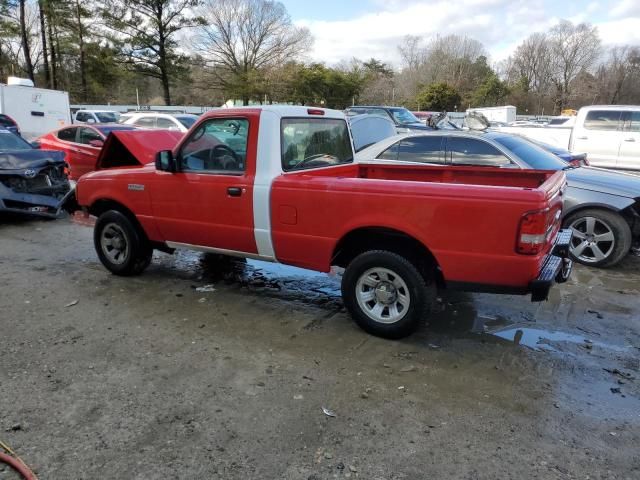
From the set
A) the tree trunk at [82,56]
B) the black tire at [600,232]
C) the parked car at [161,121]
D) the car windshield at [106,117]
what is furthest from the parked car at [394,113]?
the tree trunk at [82,56]

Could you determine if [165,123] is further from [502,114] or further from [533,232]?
[502,114]

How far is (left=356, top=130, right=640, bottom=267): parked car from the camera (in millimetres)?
6094

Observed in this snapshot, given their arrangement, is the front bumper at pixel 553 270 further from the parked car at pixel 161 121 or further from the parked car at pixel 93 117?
the parked car at pixel 93 117

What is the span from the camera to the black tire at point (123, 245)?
5.50 m

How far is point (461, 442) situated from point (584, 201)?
4.48 metres

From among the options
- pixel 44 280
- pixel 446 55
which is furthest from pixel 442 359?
pixel 446 55

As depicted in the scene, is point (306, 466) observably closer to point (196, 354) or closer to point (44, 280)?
point (196, 354)

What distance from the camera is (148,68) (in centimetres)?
3881

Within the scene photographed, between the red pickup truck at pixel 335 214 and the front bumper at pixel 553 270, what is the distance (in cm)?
1

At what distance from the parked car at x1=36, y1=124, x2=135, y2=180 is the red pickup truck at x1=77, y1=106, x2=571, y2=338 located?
6489mm

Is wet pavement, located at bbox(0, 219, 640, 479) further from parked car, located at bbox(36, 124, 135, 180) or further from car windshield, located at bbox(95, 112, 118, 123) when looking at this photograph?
car windshield, located at bbox(95, 112, 118, 123)

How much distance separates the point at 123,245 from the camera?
223 inches

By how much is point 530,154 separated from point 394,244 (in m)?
4.03

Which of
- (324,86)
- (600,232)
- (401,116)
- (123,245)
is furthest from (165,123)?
(324,86)
